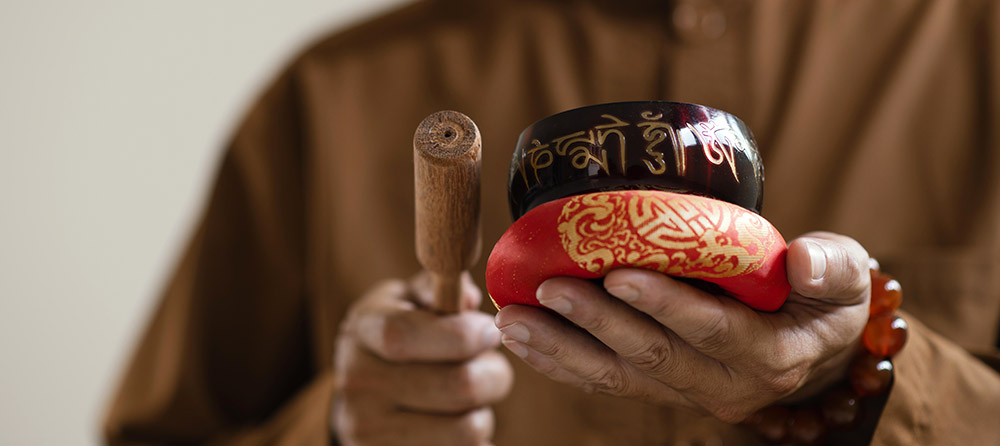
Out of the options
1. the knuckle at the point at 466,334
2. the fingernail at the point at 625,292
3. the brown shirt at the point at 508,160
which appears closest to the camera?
the fingernail at the point at 625,292

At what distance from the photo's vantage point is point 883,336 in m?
0.55

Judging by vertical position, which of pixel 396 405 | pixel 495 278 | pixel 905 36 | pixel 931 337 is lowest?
pixel 396 405

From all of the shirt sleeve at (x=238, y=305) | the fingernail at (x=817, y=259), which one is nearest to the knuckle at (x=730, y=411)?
the fingernail at (x=817, y=259)

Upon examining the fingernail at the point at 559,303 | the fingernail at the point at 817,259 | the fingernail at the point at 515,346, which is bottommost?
the fingernail at the point at 515,346

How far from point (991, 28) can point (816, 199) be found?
11.4 inches

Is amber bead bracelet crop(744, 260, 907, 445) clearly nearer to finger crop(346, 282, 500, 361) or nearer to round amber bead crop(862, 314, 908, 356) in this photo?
round amber bead crop(862, 314, 908, 356)

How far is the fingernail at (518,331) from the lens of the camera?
418mm

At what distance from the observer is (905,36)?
0.89 metres

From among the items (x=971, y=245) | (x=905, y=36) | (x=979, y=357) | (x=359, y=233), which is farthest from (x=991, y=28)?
(x=359, y=233)

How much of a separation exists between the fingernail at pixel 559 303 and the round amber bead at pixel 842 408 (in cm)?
32

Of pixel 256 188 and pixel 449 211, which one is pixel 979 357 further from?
pixel 256 188

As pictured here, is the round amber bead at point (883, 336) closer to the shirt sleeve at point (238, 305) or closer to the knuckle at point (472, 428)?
the knuckle at point (472, 428)

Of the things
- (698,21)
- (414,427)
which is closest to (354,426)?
(414,427)

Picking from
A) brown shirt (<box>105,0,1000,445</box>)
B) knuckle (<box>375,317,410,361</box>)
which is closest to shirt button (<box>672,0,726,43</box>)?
brown shirt (<box>105,0,1000,445</box>)
